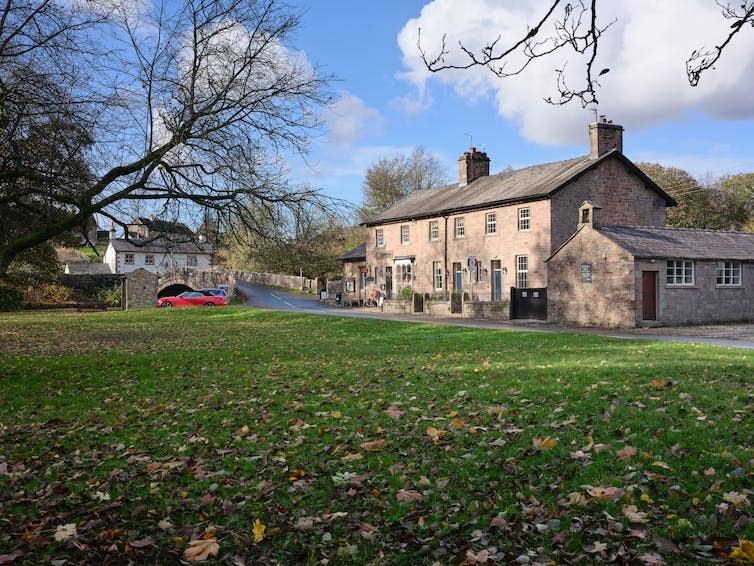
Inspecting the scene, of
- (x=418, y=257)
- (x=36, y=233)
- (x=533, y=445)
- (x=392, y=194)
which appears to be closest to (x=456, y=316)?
(x=418, y=257)

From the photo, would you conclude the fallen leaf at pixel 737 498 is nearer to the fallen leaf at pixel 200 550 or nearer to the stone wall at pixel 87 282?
the fallen leaf at pixel 200 550

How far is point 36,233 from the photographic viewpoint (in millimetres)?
12984

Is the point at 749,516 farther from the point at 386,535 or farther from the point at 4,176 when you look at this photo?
the point at 4,176

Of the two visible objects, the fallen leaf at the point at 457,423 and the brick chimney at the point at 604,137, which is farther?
the brick chimney at the point at 604,137

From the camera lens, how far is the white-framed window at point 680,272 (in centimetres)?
2634

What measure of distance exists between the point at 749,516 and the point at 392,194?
71.9 m

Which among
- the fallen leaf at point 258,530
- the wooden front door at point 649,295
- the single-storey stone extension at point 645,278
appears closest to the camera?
the fallen leaf at point 258,530

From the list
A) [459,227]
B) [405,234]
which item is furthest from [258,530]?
[405,234]

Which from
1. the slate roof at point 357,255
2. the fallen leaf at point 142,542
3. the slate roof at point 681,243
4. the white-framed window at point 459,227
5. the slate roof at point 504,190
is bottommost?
the fallen leaf at point 142,542

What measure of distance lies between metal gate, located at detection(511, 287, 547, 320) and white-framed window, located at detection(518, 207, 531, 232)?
24.1 ft

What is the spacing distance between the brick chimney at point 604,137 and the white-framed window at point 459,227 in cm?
957

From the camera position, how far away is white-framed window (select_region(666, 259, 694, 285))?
86.4 feet

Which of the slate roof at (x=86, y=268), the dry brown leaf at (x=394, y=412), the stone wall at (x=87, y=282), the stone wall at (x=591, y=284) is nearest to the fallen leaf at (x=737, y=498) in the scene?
the dry brown leaf at (x=394, y=412)

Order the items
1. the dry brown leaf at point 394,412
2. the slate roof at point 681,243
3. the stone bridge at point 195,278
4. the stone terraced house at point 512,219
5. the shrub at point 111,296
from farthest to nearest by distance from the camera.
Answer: the stone bridge at point 195,278 < the shrub at point 111,296 < the stone terraced house at point 512,219 < the slate roof at point 681,243 < the dry brown leaf at point 394,412
